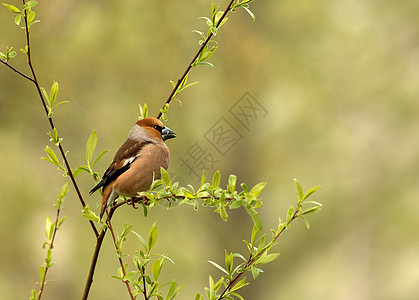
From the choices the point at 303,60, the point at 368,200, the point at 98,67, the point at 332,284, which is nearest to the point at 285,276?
the point at 332,284

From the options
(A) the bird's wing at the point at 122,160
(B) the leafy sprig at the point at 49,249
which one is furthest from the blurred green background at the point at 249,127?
(B) the leafy sprig at the point at 49,249

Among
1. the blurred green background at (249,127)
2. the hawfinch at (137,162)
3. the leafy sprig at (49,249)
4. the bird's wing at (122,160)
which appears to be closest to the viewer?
the leafy sprig at (49,249)

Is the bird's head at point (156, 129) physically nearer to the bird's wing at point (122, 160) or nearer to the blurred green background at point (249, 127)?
the bird's wing at point (122, 160)

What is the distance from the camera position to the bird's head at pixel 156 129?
238cm

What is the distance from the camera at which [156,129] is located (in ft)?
8.66

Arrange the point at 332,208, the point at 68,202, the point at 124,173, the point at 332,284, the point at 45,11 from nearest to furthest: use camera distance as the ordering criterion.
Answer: the point at 124,173, the point at 45,11, the point at 68,202, the point at 332,208, the point at 332,284

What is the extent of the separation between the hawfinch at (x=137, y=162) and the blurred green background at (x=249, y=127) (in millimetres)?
5500

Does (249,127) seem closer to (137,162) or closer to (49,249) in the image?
(137,162)

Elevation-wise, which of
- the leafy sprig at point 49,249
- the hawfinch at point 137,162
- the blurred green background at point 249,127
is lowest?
the leafy sprig at point 49,249

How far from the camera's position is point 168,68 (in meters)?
8.80

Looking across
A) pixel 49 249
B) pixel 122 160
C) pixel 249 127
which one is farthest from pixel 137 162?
pixel 249 127

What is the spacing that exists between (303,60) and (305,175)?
1.94 m

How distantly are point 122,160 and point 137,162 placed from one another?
0.36 feet

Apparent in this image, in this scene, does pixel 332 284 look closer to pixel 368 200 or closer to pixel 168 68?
pixel 368 200
